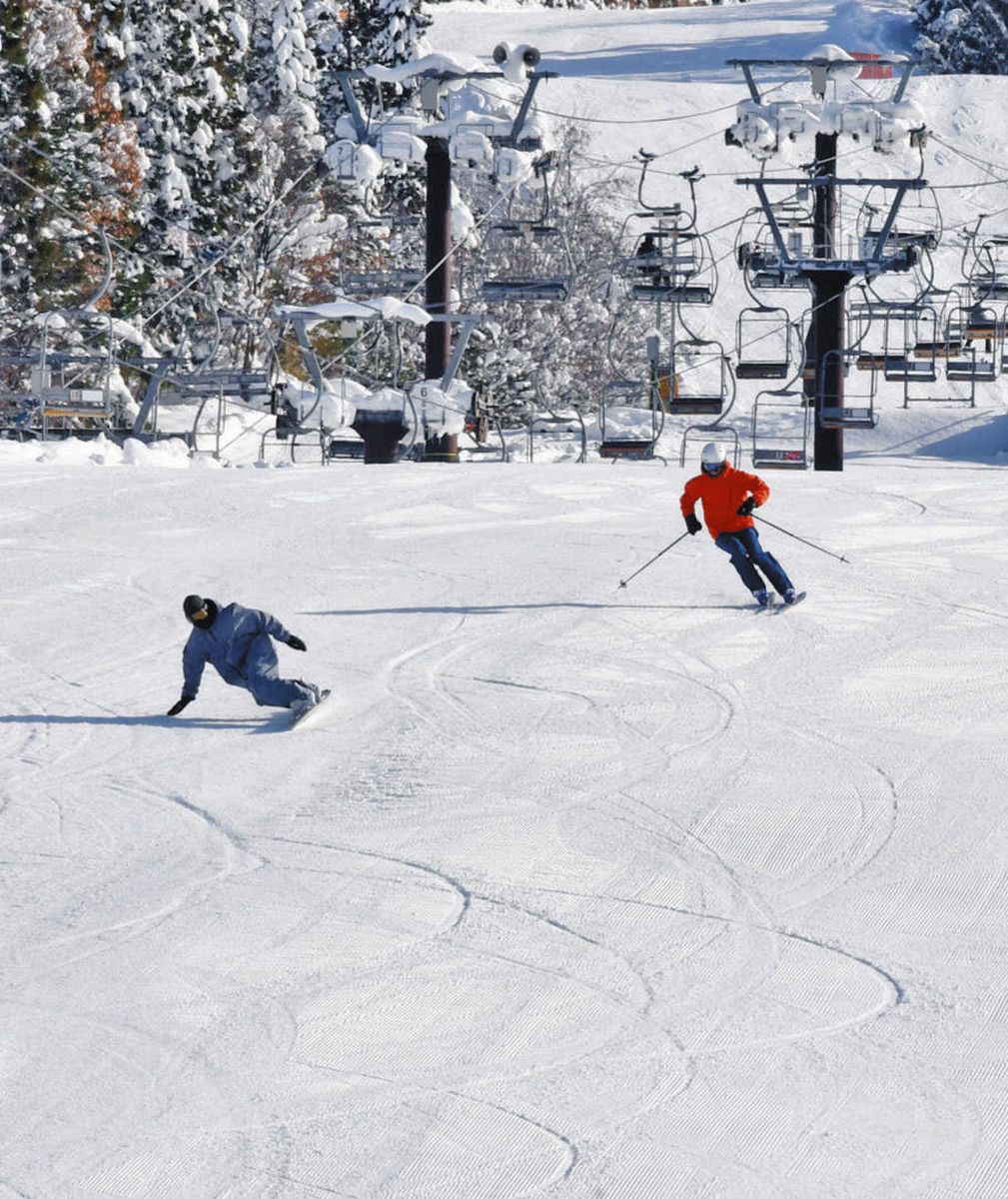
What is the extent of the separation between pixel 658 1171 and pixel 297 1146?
1.09 m

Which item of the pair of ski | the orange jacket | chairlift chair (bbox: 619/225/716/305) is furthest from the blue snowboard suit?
chairlift chair (bbox: 619/225/716/305)

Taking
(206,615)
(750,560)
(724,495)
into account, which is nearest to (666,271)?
(750,560)

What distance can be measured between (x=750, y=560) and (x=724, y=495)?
2.19ft

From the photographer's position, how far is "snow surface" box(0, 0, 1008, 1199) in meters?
5.87

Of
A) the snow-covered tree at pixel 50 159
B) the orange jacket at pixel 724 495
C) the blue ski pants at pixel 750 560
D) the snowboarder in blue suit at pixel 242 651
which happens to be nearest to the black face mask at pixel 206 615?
the snowboarder in blue suit at pixel 242 651

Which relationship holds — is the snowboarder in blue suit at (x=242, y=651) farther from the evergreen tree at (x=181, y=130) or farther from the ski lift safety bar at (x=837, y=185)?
the evergreen tree at (x=181, y=130)

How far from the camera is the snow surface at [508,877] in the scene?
5867 mm

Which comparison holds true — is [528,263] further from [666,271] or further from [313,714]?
[313,714]

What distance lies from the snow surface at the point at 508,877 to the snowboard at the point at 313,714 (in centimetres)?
11

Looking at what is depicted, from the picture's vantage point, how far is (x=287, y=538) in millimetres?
18406

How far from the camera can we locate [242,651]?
36.1ft

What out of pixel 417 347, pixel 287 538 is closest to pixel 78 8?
pixel 417 347

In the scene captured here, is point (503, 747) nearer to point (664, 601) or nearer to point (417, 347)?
point (664, 601)

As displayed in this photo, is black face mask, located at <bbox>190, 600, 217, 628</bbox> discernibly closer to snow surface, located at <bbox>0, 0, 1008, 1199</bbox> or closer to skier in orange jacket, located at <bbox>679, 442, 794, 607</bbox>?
snow surface, located at <bbox>0, 0, 1008, 1199</bbox>
